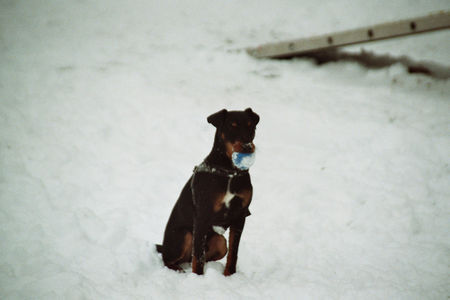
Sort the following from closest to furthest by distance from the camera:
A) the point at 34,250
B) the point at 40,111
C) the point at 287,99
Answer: the point at 34,250 < the point at 40,111 < the point at 287,99

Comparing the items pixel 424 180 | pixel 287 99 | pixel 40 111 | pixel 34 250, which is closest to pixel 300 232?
pixel 424 180

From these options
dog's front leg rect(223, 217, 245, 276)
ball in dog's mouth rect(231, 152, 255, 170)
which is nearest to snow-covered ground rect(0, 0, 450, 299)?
dog's front leg rect(223, 217, 245, 276)

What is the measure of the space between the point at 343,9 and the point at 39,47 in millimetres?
8294

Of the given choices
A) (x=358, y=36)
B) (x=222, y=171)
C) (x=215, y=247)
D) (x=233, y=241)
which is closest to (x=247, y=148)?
(x=222, y=171)

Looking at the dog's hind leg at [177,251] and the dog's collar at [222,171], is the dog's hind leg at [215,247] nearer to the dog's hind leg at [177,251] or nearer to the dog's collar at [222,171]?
the dog's hind leg at [177,251]

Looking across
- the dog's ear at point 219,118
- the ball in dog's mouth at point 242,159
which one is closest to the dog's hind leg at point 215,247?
the ball in dog's mouth at point 242,159

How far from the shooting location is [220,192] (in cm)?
233

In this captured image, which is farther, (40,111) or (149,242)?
(40,111)

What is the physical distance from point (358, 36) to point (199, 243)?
571cm

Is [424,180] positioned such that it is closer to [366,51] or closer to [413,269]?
[413,269]

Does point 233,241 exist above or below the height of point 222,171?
below

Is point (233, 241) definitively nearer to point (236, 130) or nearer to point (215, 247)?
point (215, 247)

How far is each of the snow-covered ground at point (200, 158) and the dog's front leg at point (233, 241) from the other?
0.34 feet

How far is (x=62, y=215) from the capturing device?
3.56m
